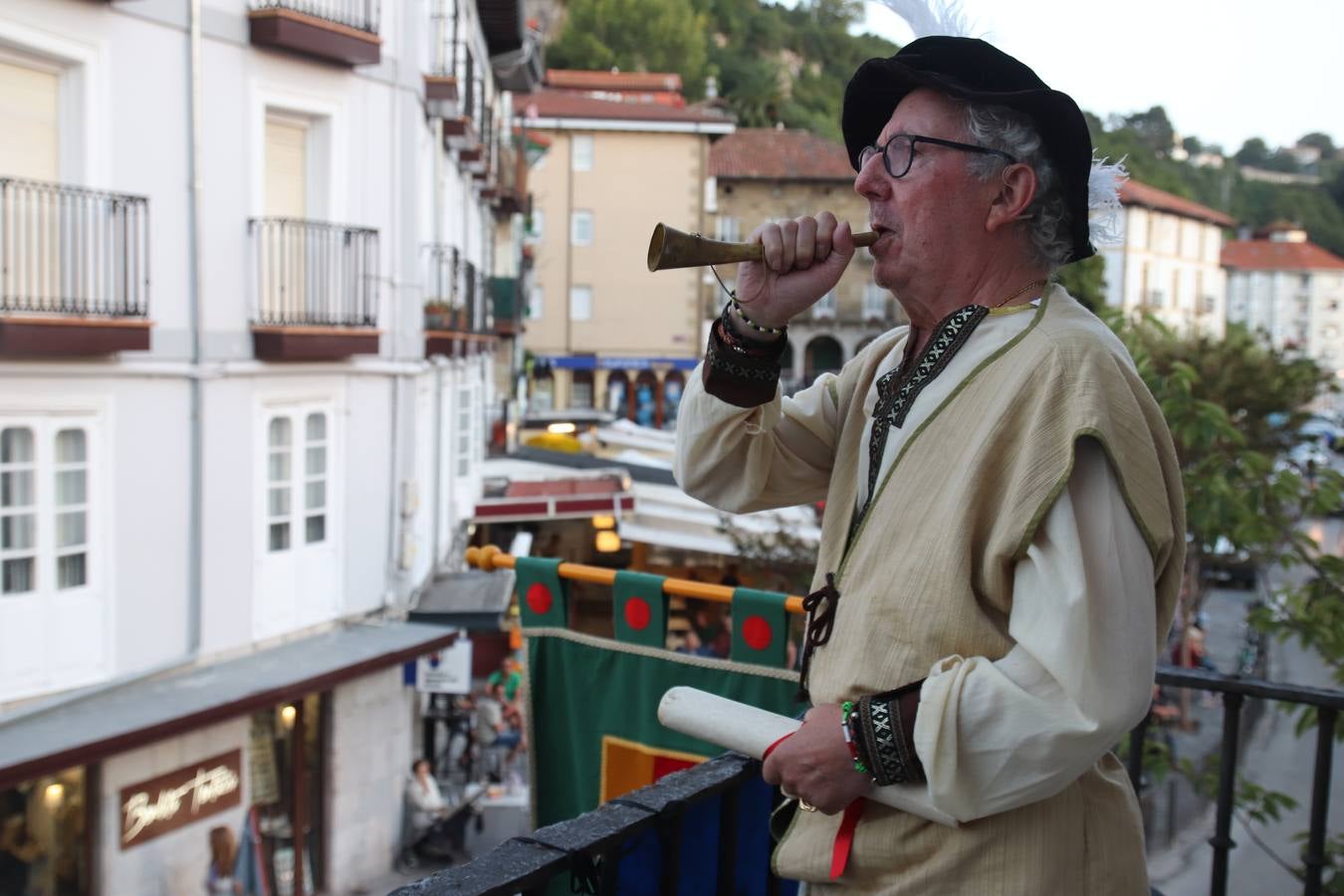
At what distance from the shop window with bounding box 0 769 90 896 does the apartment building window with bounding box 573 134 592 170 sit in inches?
1090

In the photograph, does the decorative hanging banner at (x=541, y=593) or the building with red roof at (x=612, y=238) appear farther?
the building with red roof at (x=612, y=238)

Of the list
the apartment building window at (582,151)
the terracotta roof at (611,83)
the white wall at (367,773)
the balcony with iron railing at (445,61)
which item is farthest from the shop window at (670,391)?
the white wall at (367,773)

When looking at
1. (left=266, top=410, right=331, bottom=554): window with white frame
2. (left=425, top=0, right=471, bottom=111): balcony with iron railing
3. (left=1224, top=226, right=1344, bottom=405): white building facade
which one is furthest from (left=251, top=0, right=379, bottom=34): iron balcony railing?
(left=1224, top=226, right=1344, bottom=405): white building facade

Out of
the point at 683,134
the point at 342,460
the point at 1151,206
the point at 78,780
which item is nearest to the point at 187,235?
the point at 342,460

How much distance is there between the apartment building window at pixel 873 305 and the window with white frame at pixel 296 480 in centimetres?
3427

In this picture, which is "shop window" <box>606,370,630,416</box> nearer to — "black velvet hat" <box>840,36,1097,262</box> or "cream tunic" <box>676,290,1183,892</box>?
"black velvet hat" <box>840,36,1097,262</box>

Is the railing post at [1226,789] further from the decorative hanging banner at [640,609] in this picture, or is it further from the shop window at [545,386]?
the shop window at [545,386]

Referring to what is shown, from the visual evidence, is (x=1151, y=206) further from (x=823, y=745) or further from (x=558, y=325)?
(x=823, y=745)

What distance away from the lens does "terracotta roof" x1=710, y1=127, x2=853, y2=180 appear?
38.2 metres

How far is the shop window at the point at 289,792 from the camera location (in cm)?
1051

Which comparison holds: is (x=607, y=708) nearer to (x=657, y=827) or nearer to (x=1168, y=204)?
(x=657, y=827)

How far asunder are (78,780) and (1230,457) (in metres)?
7.53

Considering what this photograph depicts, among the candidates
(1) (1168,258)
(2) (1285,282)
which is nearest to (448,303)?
(1) (1168,258)

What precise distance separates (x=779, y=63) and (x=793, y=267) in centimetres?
7088
